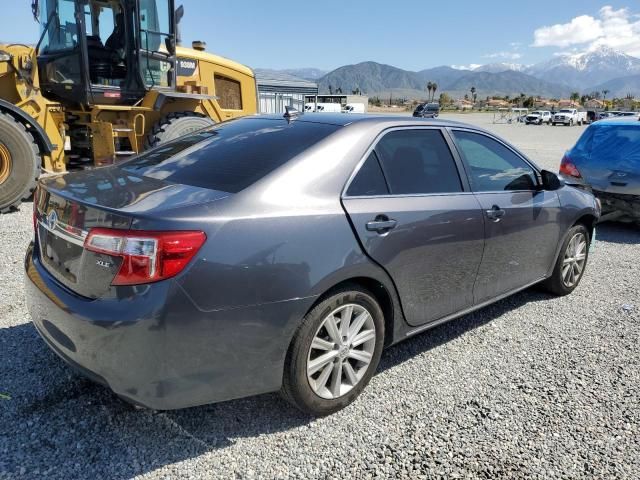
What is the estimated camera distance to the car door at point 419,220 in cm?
278

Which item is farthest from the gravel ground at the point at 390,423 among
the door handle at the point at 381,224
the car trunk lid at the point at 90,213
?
the door handle at the point at 381,224

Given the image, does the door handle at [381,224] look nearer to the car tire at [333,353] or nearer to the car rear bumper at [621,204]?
the car tire at [333,353]

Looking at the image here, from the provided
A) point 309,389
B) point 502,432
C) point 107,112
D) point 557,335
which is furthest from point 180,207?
point 107,112

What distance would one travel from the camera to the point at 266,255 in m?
2.29

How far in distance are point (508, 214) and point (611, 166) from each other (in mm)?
4500

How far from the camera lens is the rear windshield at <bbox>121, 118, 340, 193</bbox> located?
8.61 feet

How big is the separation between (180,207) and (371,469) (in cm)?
153

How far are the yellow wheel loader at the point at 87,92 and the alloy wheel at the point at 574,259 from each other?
5730 millimetres

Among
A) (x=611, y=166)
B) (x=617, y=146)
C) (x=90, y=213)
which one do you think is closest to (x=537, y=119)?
(x=617, y=146)

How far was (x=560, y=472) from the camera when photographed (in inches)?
97.0

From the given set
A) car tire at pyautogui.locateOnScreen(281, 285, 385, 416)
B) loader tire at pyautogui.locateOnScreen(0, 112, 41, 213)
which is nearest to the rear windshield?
car tire at pyautogui.locateOnScreen(281, 285, 385, 416)

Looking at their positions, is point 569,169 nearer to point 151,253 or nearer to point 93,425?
point 151,253

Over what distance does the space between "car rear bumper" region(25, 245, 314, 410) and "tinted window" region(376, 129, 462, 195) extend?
1.07 m

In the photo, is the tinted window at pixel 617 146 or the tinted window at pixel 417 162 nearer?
the tinted window at pixel 417 162
